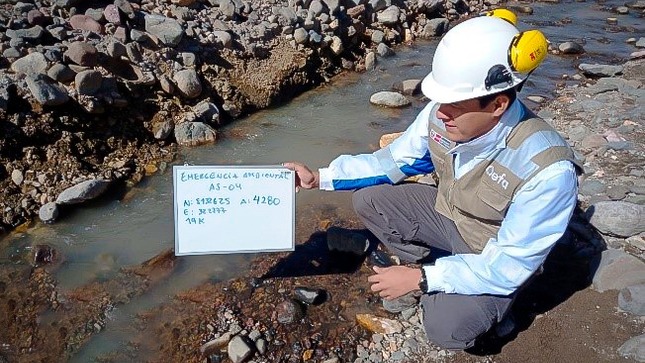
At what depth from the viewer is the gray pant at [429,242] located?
2697 mm

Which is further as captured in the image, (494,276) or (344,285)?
(344,285)

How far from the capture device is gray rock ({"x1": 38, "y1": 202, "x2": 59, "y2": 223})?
155 inches

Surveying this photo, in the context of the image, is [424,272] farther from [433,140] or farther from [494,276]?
[433,140]

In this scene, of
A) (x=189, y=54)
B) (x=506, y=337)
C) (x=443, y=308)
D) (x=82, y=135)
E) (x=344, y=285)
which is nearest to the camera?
(x=443, y=308)

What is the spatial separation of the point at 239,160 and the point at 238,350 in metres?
2.21

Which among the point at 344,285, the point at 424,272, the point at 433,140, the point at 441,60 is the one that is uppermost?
the point at 441,60

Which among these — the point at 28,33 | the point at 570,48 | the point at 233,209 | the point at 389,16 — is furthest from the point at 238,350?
the point at 570,48

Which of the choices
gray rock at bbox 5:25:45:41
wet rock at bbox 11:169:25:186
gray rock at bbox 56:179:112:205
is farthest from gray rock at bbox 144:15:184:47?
wet rock at bbox 11:169:25:186

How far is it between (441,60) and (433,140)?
1.88 ft

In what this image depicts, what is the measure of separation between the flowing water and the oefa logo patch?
1770mm

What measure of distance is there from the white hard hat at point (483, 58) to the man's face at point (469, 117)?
59 millimetres

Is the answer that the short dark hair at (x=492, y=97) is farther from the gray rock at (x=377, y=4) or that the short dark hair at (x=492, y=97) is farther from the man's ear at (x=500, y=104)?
the gray rock at (x=377, y=4)

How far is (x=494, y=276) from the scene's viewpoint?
98.2 inches

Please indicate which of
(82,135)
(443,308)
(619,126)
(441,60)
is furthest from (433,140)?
(619,126)
